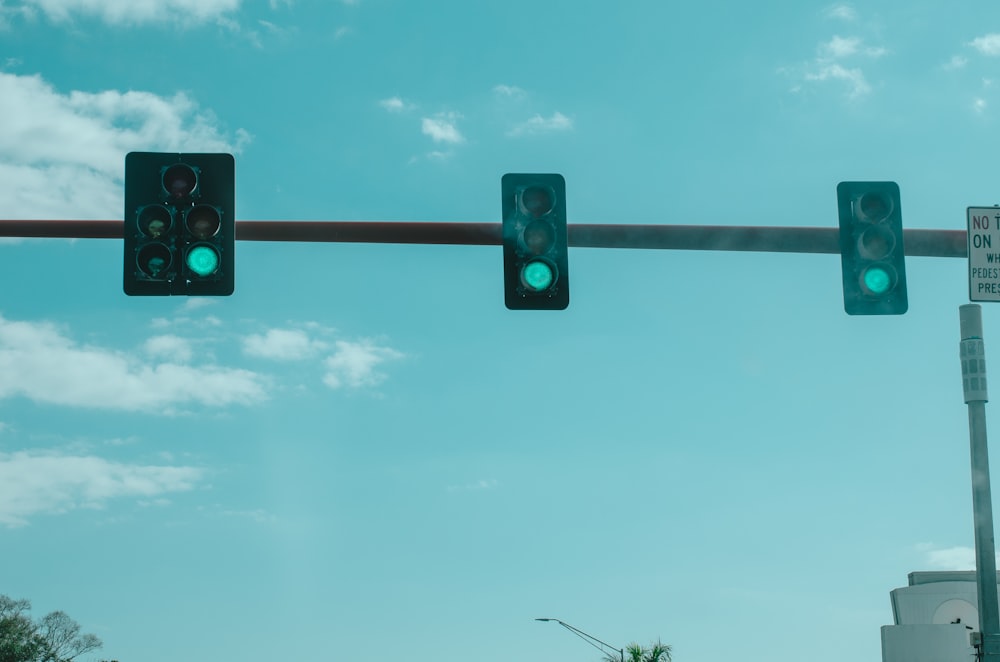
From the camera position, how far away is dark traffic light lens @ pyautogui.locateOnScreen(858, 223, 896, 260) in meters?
12.5

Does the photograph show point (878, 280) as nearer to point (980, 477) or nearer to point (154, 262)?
point (154, 262)

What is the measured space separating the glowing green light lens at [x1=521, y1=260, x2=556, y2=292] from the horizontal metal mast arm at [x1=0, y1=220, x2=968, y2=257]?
481 mm

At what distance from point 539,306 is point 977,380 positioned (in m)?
10.7

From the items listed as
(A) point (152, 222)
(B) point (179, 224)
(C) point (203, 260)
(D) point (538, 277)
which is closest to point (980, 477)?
(D) point (538, 277)

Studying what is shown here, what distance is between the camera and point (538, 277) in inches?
477

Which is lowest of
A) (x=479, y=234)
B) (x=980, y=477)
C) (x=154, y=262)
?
(x=980, y=477)

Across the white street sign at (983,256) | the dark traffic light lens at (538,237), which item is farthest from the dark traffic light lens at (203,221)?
the white street sign at (983,256)

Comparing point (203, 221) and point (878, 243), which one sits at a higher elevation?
point (203, 221)

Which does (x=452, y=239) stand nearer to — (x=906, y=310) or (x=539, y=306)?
(x=539, y=306)

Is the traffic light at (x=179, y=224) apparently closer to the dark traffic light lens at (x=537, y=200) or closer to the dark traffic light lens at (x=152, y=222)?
the dark traffic light lens at (x=152, y=222)

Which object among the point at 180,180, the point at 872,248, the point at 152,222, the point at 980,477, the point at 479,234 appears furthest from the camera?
the point at 980,477

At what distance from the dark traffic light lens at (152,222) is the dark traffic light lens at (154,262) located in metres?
0.17

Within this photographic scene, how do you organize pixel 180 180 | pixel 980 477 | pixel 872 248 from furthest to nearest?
pixel 980 477, pixel 872 248, pixel 180 180

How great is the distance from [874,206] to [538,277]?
10.8 ft
